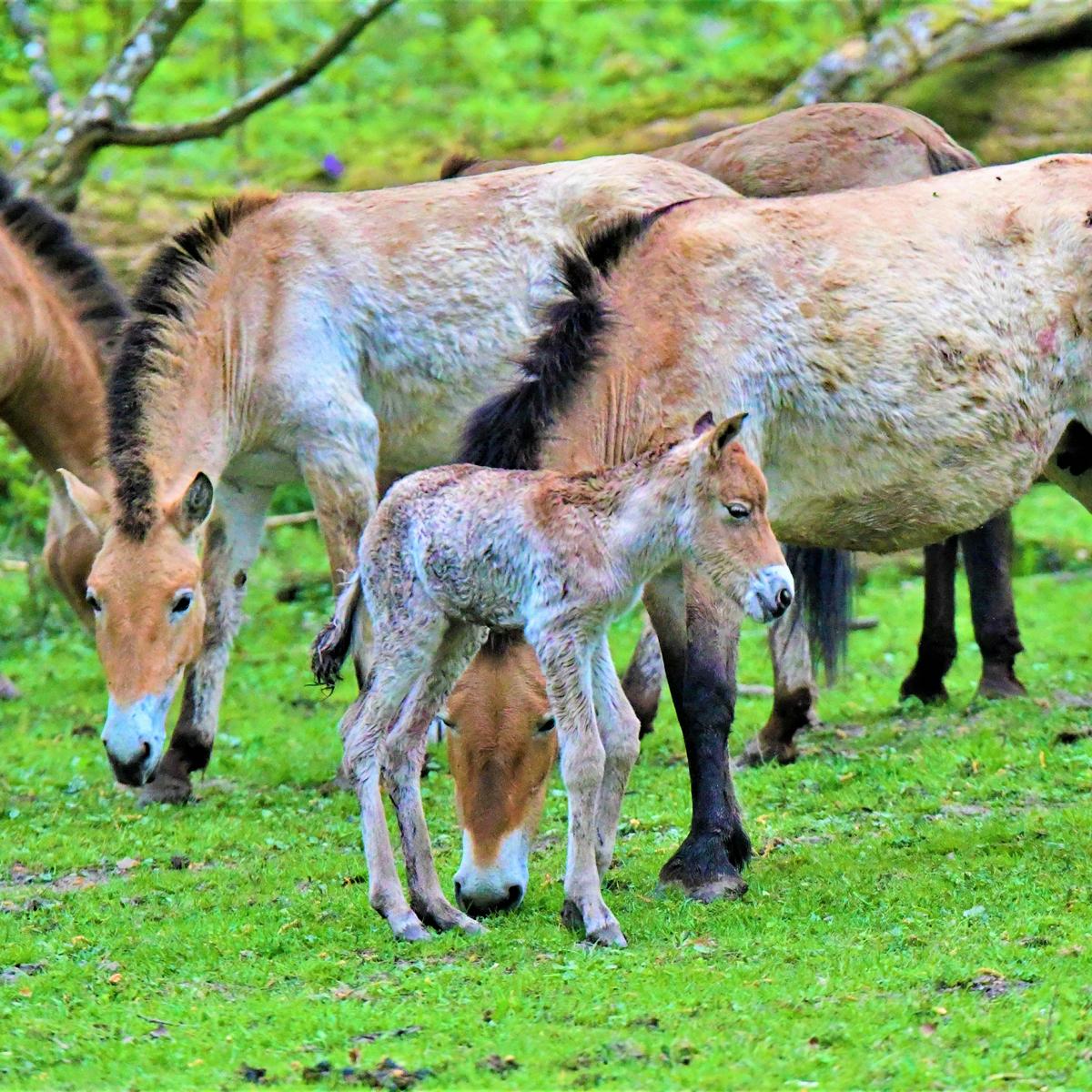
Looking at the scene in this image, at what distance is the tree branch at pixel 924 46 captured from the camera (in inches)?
543

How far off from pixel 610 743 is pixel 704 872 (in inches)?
22.9

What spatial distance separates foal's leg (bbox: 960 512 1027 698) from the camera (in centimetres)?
888

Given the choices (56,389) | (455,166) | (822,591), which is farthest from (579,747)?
(455,166)

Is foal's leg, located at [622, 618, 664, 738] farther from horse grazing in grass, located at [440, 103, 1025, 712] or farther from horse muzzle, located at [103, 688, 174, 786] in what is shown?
horse muzzle, located at [103, 688, 174, 786]

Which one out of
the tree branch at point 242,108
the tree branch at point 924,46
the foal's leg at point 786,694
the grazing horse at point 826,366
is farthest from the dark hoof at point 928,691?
the tree branch at point 242,108

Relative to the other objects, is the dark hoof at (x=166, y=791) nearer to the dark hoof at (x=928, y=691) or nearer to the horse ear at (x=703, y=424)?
the horse ear at (x=703, y=424)

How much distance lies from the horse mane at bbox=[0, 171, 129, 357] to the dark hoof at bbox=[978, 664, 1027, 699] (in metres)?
5.15

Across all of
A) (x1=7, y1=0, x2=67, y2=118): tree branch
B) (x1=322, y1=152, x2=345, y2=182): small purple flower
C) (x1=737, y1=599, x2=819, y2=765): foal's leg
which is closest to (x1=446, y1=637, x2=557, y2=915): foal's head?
(x1=737, y1=599, x2=819, y2=765): foal's leg

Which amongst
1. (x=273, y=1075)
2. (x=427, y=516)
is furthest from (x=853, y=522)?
(x=273, y=1075)

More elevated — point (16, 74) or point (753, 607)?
point (753, 607)

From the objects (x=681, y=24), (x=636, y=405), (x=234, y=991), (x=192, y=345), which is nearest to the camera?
(x=234, y=991)

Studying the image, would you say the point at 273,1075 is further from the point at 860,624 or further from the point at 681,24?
the point at 681,24

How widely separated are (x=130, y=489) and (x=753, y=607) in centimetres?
305

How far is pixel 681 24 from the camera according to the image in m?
22.0
